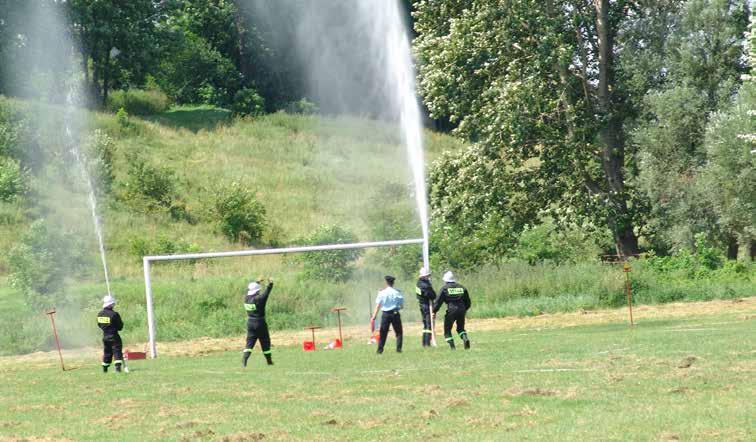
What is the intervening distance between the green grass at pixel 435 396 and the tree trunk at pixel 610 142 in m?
18.7

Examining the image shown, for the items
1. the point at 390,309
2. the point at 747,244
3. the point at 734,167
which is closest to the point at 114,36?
the point at 747,244

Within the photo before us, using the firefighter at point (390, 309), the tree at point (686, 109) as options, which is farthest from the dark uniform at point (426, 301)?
the tree at point (686, 109)

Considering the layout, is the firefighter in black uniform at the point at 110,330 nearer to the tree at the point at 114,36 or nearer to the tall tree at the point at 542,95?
the tall tree at the point at 542,95

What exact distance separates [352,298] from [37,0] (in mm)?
43354

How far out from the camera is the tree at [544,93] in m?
42.8

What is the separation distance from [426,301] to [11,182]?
133 ft

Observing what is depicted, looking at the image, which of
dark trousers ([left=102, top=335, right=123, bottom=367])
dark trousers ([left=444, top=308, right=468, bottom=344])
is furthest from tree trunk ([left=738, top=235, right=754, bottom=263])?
dark trousers ([left=102, top=335, right=123, bottom=367])

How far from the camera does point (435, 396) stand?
17281 mm

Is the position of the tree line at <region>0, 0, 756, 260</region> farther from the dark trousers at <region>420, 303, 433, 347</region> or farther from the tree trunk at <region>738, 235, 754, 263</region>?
the dark trousers at <region>420, 303, 433, 347</region>

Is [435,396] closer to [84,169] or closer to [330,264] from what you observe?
[330,264]

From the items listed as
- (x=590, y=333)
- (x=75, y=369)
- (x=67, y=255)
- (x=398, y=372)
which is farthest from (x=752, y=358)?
(x=67, y=255)

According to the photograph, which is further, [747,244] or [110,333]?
[747,244]

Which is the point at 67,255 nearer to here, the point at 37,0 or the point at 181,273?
the point at 181,273

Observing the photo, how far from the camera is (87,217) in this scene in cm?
6153
